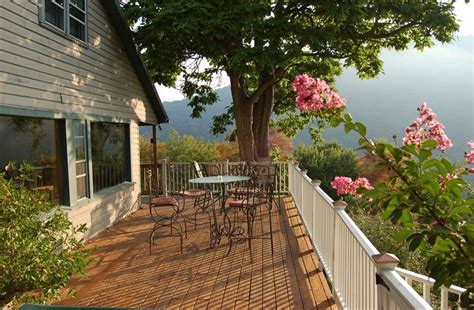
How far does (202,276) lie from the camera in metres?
4.89

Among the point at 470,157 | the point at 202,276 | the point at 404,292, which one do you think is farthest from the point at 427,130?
the point at 202,276

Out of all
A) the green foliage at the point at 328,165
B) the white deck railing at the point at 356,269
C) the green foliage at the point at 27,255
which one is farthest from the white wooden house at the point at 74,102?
the green foliage at the point at 328,165

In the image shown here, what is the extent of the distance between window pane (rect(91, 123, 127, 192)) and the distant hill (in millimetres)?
51935

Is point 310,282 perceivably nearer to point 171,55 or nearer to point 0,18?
point 0,18

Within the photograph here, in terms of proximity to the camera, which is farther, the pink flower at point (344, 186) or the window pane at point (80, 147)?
the window pane at point (80, 147)

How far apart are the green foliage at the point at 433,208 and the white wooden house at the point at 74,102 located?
14.0 ft

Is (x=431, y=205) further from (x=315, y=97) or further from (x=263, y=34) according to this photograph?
(x=263, y=34)

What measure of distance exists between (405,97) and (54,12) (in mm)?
83585

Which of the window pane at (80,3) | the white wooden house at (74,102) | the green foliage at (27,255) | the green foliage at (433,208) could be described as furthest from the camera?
the window pane at (80,3)

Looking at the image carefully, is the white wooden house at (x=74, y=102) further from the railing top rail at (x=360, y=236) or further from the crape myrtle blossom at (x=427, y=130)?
the crape myrtle blossom at (x=427, y=130)

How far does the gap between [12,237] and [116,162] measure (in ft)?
19.2

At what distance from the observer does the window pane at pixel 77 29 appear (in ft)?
21.5

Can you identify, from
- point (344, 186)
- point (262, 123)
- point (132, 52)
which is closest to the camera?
point (344, 186)

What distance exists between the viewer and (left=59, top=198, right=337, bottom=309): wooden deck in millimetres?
4172
